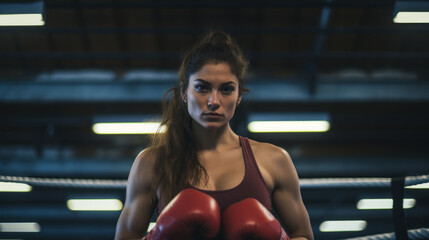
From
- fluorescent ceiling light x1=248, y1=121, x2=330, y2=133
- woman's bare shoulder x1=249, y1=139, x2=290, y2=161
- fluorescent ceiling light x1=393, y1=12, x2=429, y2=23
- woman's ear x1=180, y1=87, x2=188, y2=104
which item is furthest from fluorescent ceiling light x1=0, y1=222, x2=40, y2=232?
fluorescent ceiling light x1=393, y1=12, x2=429, y2=23

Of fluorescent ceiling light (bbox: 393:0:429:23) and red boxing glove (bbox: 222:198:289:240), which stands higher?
fluorescent ceiling light (bbox: 393:0:429:23)

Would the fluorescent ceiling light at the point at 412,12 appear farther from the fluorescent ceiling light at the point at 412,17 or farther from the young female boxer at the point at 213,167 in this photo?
the young female boxer at the point at 213,167

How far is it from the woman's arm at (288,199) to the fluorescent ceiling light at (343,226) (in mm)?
8596

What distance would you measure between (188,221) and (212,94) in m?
0.48

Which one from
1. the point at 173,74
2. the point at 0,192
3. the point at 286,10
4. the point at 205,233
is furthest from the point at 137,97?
the point at 0,192

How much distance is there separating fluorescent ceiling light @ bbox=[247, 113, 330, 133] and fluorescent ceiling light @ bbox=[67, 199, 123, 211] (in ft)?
15.2

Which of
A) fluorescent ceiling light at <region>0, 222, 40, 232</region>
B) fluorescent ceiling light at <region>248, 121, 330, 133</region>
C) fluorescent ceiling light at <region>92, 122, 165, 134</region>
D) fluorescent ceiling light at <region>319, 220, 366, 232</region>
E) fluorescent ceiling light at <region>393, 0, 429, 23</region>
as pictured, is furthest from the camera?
fluorescent ceiling light at <region>319, 220, 366, 232</region>

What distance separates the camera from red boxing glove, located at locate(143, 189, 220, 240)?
112cm

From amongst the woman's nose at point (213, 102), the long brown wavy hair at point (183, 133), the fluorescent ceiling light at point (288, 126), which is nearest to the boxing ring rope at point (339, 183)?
the long brown wavy hair at point (183, 133)

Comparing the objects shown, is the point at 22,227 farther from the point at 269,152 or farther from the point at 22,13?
the point at 269,152

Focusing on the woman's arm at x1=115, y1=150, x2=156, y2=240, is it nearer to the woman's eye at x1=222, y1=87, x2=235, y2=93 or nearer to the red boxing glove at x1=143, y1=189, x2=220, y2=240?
the red boxing glove at x1=143, y1=189, x2=220, y2=240

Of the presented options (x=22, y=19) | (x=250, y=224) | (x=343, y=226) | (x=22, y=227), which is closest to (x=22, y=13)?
(x=22, y=19)

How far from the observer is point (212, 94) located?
1343 millimetres

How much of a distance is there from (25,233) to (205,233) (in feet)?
31.2
